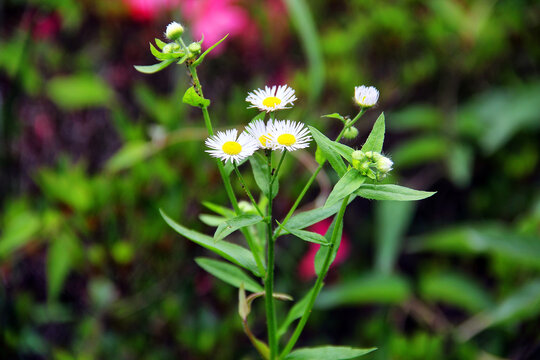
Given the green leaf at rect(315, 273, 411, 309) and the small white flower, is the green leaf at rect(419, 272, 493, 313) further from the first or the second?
the small white flower

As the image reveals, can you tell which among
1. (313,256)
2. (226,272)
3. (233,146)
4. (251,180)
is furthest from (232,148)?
(313,256)

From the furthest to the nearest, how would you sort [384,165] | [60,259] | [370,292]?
[370,292] → [60,259] → [384,165]

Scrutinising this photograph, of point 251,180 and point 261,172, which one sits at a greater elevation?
point 251,180

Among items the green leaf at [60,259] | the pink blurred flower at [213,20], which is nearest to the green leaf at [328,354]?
the green leaf at [60,259]

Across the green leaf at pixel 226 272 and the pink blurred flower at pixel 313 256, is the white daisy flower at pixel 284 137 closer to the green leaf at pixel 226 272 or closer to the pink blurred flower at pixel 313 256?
the green leaf at pixel 226 272

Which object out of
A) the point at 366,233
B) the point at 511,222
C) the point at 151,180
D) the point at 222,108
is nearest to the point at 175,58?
the point at 151,180

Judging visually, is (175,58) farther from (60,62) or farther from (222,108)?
(60,62)

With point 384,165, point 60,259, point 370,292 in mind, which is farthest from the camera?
point 370,292

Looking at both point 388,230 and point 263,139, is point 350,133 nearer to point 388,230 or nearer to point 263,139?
point 263,139
